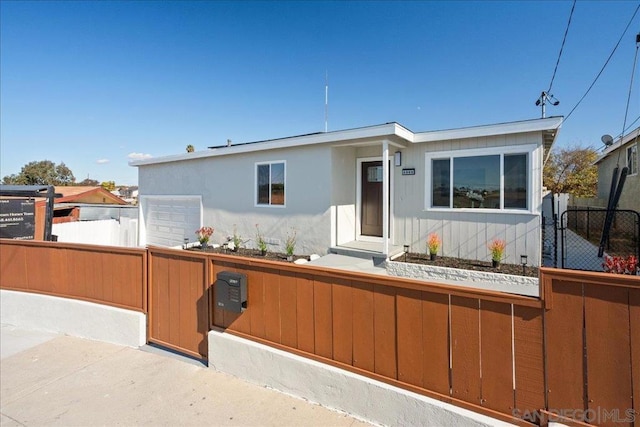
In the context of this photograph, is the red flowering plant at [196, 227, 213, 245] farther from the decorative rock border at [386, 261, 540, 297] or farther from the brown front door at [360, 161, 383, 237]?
the decorative rock border at [386, 261, 540, 297]

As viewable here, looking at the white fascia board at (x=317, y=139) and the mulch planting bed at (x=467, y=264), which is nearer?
the mulch planting bed at (x=467, y=264)

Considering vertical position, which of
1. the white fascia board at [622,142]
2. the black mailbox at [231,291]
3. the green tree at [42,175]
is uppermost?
the green tree at [42,175]

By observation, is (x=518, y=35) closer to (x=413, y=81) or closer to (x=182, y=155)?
(x=413, y=81)

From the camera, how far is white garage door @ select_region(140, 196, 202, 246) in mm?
10148

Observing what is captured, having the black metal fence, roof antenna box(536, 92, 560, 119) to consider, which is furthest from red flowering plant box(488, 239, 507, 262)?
roof antenna box(536, 92, 560, 119)

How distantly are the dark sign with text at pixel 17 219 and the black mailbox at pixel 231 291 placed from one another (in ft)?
21.3

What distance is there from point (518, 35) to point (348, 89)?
624cm

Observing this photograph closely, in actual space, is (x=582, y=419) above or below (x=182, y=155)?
below

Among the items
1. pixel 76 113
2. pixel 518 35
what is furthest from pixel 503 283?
pixel 76 113

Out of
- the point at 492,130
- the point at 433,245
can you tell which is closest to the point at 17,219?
the point at 433,245

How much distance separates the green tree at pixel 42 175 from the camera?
120 feet

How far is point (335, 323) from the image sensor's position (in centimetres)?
258

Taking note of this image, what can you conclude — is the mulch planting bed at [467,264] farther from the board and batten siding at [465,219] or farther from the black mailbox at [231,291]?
the black mailbox at [231,291]

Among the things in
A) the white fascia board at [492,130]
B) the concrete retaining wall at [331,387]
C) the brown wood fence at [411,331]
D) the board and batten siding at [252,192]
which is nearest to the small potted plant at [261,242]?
the board and batten siding at [252,192]
